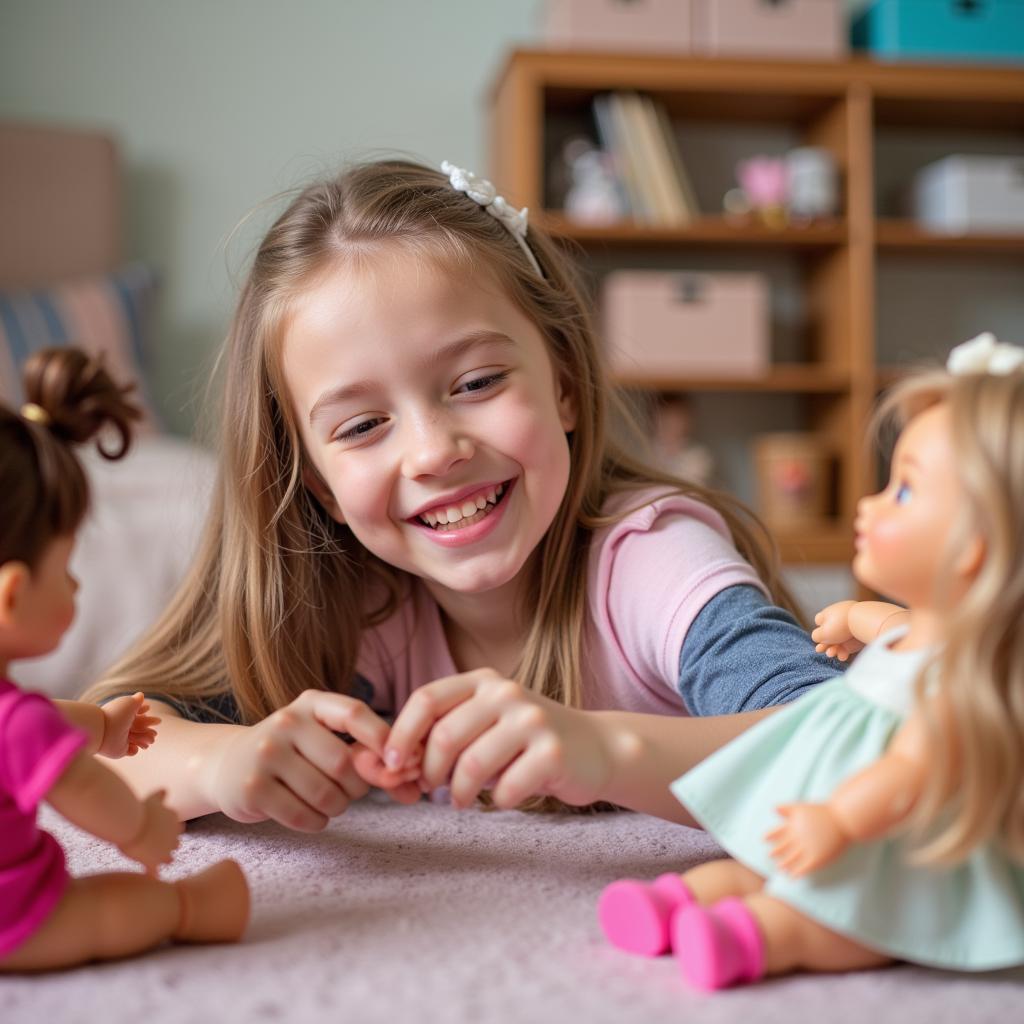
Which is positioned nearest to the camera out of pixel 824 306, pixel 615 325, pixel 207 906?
pixel 207 906

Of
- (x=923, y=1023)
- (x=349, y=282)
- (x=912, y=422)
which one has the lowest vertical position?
(x=923, y=1023)

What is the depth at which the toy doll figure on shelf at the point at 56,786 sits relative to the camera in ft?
1.94

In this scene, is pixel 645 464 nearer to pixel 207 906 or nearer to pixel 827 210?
pixel 207 906

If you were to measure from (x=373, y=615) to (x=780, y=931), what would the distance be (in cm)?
70

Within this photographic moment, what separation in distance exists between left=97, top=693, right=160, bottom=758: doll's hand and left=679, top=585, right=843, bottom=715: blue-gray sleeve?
413 millimetres

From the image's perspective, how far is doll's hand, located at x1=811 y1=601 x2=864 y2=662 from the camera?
31.3 inches

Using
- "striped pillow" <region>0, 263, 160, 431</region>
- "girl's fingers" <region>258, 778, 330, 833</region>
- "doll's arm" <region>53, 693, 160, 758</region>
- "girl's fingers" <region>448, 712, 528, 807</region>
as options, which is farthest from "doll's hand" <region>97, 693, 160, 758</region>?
"striped pillow" <region>0, 263, 160, 431</region>

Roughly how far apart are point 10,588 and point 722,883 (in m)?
0.40

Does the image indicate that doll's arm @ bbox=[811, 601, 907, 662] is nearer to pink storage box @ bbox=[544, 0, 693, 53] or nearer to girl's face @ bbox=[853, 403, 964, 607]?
girl's face @ bbox=[853, 403, 964, 607]

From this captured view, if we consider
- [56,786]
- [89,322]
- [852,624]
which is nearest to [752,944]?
[852,624]

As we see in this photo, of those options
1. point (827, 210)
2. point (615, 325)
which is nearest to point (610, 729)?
point (615, 325)

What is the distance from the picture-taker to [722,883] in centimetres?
65

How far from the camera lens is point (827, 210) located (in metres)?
2.99

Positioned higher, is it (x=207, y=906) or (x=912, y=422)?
(x=912, y=422)
